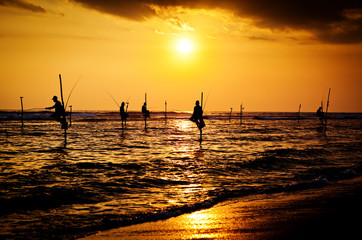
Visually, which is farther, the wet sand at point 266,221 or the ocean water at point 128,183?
the ocean water at point 128,183

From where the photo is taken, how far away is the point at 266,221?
552 cm

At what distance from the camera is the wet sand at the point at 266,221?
4824 mm

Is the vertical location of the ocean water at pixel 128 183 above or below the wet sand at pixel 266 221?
below

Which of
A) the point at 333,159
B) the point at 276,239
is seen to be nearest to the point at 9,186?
the point at 276,239

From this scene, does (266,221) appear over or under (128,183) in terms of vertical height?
over

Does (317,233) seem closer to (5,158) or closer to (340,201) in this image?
(340,201)

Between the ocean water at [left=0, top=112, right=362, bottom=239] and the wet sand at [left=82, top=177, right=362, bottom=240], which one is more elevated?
the wet sand at [left=82, top=177, right=362, bottom=240]

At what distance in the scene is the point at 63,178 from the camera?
9.30m

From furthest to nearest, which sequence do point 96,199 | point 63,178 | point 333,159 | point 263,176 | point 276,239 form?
point 333,159 < point 263,176 < point 63,178 < point 96,199 < point 276,239

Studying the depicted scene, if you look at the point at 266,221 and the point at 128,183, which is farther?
the point at 128,183

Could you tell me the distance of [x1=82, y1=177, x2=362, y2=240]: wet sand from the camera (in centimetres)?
482

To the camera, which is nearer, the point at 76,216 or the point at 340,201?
the point at 76,216

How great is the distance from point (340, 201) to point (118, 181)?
629 cm

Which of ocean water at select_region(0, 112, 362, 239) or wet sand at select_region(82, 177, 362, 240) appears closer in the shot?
wet sand at select_region(82, 177, 362, 240)
